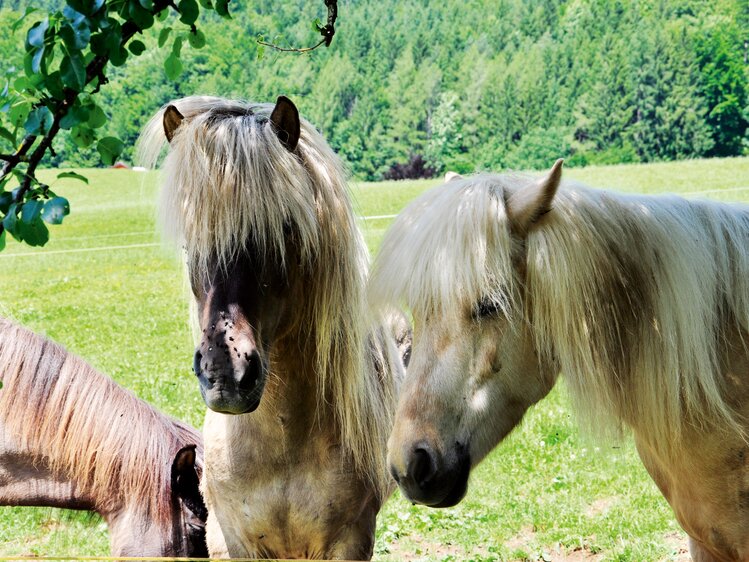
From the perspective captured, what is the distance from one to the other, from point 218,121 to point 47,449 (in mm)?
1477

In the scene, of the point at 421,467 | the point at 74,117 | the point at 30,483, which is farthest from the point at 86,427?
the point at 74,117

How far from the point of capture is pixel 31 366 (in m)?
3.10

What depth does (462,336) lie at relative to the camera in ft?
6.25

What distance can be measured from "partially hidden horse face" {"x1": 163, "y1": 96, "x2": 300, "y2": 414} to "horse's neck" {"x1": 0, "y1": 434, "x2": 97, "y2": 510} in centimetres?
108

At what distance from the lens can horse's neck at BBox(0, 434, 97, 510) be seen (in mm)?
3002

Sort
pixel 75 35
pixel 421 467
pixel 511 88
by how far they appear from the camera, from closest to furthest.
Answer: pixel 75 35
pixel 421 467
pixel 511 88

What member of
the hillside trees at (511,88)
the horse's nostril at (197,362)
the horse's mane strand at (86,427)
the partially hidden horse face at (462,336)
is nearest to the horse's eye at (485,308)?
the partially hidden horse face at (462,336)

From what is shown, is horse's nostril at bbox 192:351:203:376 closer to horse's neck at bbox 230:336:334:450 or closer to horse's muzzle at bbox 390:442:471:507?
horse's neck at bbox 230:336:334:450

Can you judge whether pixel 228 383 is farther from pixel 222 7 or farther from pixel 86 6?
pixel 86 6

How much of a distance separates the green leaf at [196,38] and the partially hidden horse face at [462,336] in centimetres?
69

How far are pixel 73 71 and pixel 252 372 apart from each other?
1037 mm

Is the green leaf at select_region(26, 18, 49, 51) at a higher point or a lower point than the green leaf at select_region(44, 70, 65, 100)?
higher

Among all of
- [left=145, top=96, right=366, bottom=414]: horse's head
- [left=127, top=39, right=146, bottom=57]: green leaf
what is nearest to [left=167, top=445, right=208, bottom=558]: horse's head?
[left=145, top=96, right=366, bottom=414]: horse's head

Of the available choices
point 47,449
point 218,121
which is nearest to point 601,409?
point 218,121
